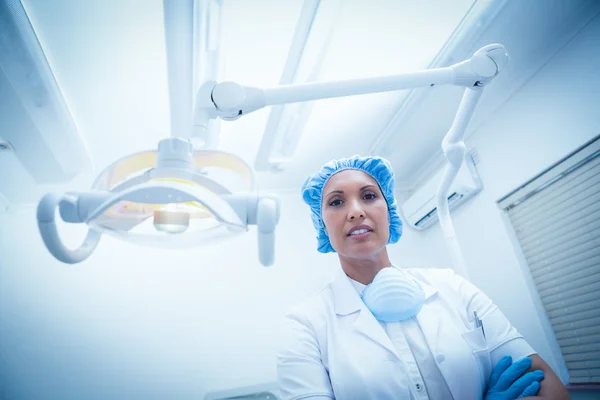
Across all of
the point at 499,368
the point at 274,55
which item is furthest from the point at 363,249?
the point at 274,55

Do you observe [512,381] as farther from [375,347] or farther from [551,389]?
[375,347]

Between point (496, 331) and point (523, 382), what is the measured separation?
16 cm

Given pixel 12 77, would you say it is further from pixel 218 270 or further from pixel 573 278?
Result: pixel 573 278

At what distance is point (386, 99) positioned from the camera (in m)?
1.80

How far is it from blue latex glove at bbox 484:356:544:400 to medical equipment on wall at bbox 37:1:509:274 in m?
0.71

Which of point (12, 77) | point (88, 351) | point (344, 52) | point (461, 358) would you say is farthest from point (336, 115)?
point (88, 351)

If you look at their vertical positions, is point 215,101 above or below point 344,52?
below

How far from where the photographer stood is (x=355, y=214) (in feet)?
3.62

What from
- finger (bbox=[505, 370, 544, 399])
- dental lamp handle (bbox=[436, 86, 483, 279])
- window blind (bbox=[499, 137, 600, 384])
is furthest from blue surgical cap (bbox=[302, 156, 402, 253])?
window blind (bbox=[499, 137, 600, 384])

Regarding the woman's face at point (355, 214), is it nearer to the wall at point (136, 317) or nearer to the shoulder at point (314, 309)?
the shoulder at point (314, 309)

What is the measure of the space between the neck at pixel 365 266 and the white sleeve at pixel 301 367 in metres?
0.25

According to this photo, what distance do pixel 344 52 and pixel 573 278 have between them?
145cm

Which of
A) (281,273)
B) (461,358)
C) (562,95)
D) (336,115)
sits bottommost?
(461,358)

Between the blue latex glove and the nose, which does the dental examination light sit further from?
the blue latex glove
